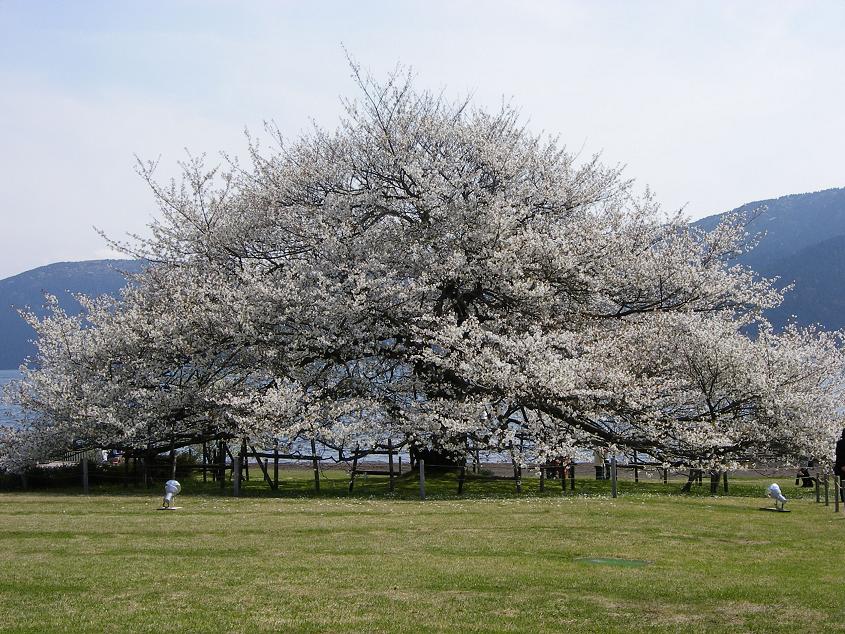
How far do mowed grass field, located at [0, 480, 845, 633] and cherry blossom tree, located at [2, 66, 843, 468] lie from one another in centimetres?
530

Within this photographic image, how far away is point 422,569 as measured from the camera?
1203cm

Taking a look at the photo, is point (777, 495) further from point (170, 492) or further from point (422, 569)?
point (170, 492)

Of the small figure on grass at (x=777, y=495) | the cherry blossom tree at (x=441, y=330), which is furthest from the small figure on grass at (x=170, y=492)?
the small figure on grass at (x=777, y=495)

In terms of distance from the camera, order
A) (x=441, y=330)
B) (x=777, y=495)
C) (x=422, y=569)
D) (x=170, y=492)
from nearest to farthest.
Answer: (x=422, y=569)
(x=170, y=492)
(x=777, y=495)
(x=441, y=330)

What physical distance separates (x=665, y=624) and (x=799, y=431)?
63.9 ft

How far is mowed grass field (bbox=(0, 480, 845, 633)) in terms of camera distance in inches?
363

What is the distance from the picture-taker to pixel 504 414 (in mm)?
26438

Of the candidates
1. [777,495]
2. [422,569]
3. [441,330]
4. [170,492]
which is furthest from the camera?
[441,330]

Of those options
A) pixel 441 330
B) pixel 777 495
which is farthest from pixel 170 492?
pixel 777 495

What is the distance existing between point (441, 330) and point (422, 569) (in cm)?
1400

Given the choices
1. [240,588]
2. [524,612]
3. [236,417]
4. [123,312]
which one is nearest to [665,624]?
[524,612]

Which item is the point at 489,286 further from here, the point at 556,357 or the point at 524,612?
the point at 524,612

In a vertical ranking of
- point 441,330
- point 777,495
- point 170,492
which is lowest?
point 777,495

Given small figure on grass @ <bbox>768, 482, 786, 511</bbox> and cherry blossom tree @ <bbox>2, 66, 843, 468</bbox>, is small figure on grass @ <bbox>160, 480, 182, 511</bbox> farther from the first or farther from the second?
small figure on grass @ <bbox>768, 482, 786, 511</bbox>
